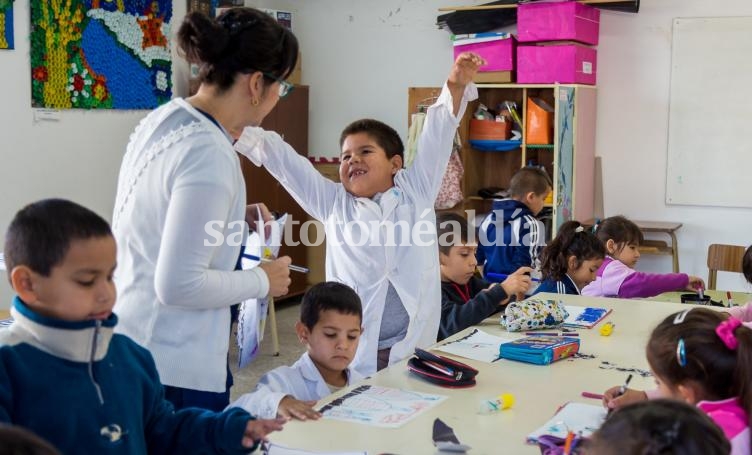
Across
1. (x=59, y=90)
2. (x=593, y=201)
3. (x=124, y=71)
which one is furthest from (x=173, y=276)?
(x=593, y=201)

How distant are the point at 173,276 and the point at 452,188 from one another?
14.5ft

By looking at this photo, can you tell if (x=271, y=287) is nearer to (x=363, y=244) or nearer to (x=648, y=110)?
(x=363, y=244)

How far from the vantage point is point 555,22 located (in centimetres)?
565

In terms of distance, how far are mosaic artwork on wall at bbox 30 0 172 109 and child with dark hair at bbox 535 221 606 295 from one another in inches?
115

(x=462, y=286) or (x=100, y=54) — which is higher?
(x=100, y=54)

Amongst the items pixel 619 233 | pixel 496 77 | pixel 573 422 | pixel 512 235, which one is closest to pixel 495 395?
pixel 573 422

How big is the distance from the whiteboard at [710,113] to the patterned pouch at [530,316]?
332cm

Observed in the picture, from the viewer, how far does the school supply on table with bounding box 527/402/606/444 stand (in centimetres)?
187

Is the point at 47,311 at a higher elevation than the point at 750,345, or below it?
higher

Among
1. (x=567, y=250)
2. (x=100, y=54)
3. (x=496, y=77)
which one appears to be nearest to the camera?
(x=567, y=250)

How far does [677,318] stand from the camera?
6.02 ft

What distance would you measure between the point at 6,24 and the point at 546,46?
319 cm

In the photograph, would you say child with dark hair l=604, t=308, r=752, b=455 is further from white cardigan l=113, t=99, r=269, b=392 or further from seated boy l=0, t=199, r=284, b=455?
seated boy l=0, t=199, r=284, b=455

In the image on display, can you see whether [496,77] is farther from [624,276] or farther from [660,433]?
[660,433]
